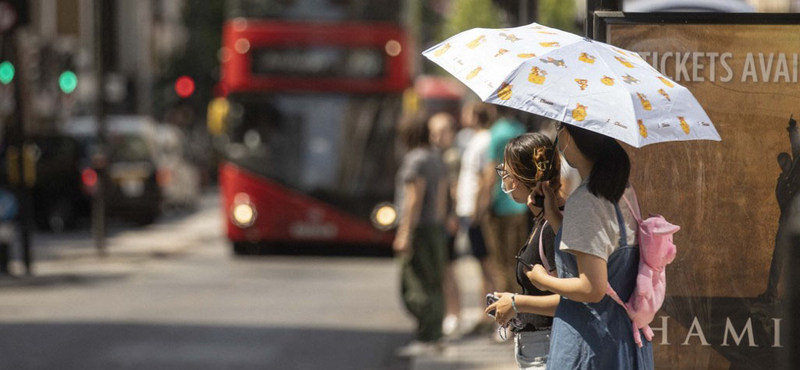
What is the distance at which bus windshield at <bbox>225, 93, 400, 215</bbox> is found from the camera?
19.0m

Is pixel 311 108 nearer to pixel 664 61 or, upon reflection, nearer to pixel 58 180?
pixel 58 180

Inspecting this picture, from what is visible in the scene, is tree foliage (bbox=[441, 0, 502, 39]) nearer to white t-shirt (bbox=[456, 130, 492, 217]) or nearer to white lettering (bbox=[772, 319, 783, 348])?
white t-shirt (bbox=[456, 130, 492, 217])

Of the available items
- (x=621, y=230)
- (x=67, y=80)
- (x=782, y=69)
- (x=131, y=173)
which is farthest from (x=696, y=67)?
(x=131, y=173)

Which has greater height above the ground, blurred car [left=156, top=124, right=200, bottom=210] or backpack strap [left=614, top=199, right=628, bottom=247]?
backpack strap [left=614, top=199, right=628, bottom=247]

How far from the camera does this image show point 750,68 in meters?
5.20

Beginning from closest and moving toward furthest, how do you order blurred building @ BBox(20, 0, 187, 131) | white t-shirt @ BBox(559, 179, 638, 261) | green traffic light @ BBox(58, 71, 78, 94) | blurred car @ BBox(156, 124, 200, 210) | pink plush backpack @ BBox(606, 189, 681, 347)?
white t-shirt @ BBox(559, 179, 638, 261) < pink plush backpack @ BBox(606, 189, 681, 347) < green traffic light @ BBox(58, 71, 78, 94) < blurred car @ BBox(156, 124, 200, 210) < blurred building @ BBox(20, 0, 187, 131)

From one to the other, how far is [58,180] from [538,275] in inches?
844

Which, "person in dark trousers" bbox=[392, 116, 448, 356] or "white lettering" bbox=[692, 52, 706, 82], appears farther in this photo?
"person in dark trousers" bbox=[392, 116, 448, 356]

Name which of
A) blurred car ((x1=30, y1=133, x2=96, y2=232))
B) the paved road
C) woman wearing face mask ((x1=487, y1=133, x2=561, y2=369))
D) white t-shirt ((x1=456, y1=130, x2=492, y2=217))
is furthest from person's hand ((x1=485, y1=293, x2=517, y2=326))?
blurred car ((x1=30, y1=133, x2=96, y2=232))

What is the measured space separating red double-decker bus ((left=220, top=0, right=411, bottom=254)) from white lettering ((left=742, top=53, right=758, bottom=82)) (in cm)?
1379

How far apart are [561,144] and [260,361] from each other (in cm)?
651

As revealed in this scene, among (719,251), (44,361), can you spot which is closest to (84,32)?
(44,361)

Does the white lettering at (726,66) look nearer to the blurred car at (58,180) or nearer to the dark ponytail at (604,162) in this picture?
the dark ponytail at (604,162)

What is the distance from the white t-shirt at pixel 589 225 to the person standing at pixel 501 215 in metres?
6.45
